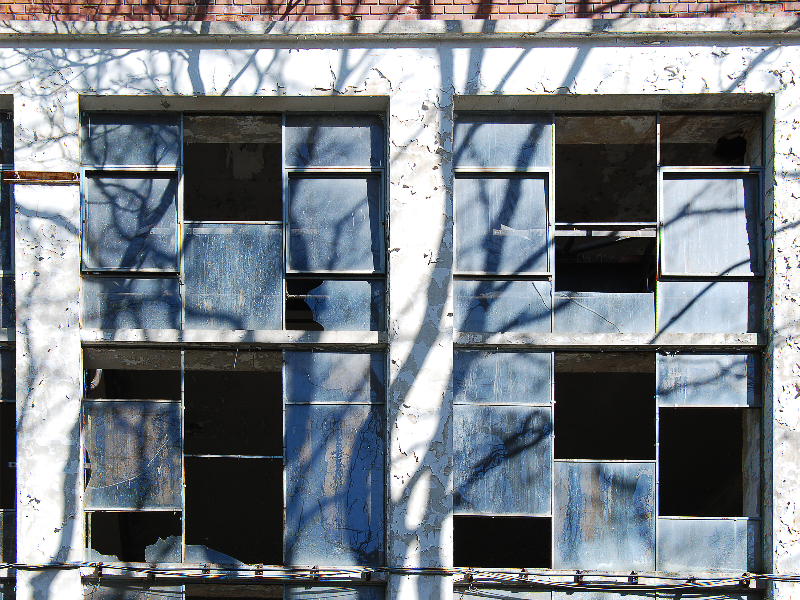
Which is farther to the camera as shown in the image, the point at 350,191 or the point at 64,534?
the point at 350,191

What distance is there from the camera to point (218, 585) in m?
5.45

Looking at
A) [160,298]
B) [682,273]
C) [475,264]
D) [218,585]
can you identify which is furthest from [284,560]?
[682,273]

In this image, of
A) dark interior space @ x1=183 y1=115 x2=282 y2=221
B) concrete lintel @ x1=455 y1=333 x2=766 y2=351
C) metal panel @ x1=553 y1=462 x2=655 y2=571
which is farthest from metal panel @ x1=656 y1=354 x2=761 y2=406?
dark interior space @ x1=183 y1=115 x2=282 y2=221

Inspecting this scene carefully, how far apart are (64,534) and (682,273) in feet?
22.1

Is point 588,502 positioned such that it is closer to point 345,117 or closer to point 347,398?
point 347,398

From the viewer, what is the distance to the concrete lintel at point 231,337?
212 inches

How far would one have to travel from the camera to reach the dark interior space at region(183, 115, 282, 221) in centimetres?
572

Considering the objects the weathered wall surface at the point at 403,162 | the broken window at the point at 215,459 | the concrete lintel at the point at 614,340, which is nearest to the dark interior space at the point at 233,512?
the broken window at the point at 215,459

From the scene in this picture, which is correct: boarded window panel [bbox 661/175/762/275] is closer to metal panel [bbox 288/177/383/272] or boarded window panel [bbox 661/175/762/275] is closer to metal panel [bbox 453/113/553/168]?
metal panel [bbox 453/113/553/168]

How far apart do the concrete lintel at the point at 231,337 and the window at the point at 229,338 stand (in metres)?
0.04

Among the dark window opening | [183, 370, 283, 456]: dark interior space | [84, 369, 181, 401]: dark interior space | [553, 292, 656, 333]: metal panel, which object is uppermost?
[553, 292, 656, 333]: metal panel

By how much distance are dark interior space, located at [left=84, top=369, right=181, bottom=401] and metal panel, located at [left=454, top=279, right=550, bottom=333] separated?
2989 millimetres

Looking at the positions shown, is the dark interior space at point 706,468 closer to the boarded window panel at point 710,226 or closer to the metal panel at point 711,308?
the metal panel at point 711,308

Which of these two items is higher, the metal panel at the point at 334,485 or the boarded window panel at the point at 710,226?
the boarded window panel at the point at 710,226
